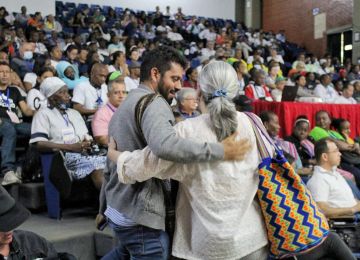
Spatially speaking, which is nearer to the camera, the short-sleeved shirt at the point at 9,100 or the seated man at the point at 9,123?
the seated man at the point at 9,123

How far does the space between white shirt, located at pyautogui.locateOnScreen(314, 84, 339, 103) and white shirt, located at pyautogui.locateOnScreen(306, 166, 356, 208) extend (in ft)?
19.9

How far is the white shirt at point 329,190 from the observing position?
3510 mm

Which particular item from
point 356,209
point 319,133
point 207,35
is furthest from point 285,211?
point 207,35

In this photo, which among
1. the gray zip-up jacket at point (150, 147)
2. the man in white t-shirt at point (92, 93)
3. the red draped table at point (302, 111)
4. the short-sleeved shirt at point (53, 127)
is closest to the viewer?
the gray zip-up jacket at point (150, 147)

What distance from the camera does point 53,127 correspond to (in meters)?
3.88

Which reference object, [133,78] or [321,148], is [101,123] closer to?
[321,148]

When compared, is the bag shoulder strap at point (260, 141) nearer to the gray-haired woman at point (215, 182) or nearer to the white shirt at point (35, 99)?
the gray-haired woman at point (215, 182)

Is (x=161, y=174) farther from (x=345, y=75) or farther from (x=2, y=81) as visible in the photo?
(x=345, y=75)

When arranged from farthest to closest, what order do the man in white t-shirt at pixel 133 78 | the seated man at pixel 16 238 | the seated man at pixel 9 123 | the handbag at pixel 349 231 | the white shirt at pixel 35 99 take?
the man in white t-shirt at pixel 133 78 → the white shirt at pixel 35 99 → the seated man at pixel 9 123 → the handbag at pixel 349 231 → the seated man at pixel 16 238

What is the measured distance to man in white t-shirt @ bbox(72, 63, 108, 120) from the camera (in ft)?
16.5

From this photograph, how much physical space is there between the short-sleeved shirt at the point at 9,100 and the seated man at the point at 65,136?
791mm

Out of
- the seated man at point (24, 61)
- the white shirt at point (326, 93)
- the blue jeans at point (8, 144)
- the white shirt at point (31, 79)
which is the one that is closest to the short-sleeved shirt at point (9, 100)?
the blue jeans at point (8, 144)

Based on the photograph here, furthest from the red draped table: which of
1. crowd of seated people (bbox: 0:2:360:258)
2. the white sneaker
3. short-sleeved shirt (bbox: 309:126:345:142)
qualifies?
the white sneaker

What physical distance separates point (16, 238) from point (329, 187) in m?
2.33
